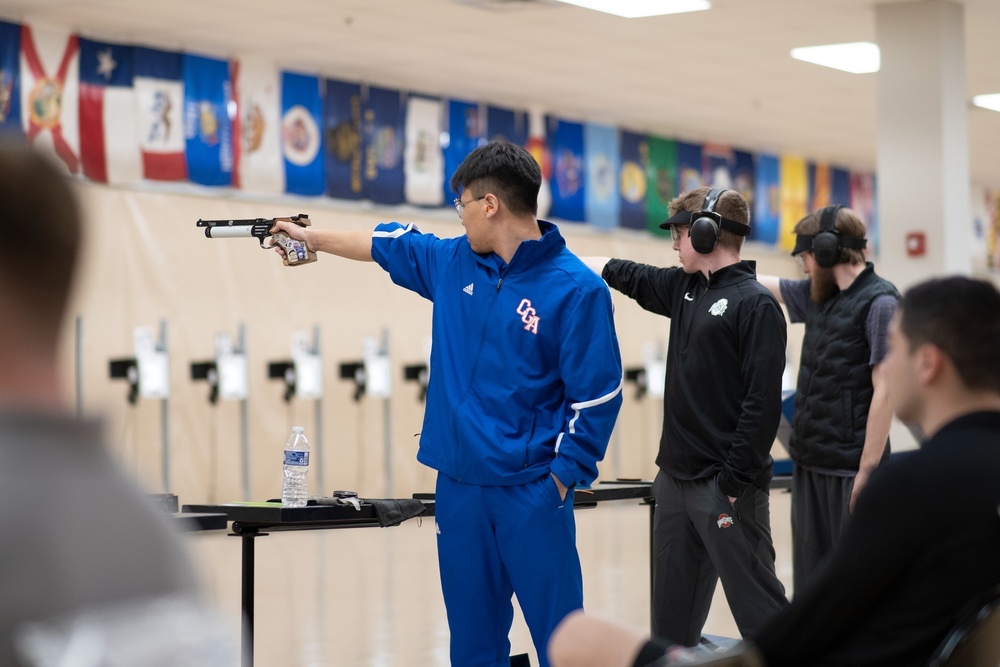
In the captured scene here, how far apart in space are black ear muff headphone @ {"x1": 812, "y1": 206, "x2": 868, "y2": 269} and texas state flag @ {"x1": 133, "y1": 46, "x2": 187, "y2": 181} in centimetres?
641

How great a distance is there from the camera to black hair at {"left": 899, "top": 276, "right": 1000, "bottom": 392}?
86.1 inches

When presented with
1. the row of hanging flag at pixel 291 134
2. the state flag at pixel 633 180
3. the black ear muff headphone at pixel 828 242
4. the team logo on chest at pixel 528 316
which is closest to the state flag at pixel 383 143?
the row of hanging flag at pixel 291 134

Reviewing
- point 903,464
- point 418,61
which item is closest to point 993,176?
point 418,61

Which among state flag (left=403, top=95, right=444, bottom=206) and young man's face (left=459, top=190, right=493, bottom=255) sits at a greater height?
state flag (left=403, top=95, right=444, bottom=206)

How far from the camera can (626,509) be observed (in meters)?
12.6

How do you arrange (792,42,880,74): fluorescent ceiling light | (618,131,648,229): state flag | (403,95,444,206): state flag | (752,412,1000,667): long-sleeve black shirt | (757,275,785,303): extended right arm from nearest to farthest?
(752,412,1000,667): long-sleeve black shirt < (757,275,785,303): extended right arm < (792,42,880,74): fluorescent ceiling light < (403,95,444,206): state flag < (618,131,648,229): state flag

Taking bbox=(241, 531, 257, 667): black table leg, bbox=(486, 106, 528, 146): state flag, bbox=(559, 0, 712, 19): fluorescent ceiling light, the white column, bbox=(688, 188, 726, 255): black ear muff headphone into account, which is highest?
bbox=(559, 0, 712, 19): fluorescent ceiling light

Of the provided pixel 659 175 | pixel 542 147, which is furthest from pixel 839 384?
pixel 659 175

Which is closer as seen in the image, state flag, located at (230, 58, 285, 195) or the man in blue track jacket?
the man in blue track jacket

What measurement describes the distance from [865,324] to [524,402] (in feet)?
5.60

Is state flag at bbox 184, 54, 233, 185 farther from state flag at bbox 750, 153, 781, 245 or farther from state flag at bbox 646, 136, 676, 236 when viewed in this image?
state flag at bbox 750, 153, 781, 245

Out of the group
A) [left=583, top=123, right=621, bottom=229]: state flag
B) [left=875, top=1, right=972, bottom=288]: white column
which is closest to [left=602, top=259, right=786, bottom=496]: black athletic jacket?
[left=875, top=1, right=972, bottom=288]: white column

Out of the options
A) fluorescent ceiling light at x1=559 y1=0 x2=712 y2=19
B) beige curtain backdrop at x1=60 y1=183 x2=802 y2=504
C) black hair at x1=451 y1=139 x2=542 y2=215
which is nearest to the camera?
black hair at x1=451 y1=139 x2=542 y2=215

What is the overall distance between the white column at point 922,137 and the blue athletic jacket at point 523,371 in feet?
17.5
